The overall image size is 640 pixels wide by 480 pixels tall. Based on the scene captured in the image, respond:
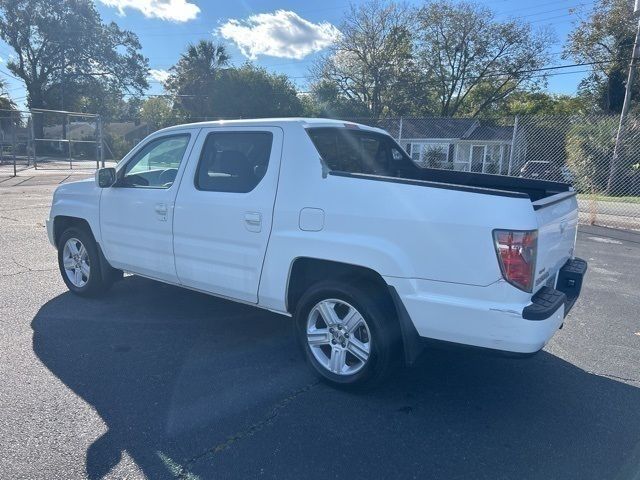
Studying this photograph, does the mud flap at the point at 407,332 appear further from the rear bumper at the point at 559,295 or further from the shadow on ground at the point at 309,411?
the rear bumper at the point at 559,295

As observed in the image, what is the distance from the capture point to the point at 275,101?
153ft

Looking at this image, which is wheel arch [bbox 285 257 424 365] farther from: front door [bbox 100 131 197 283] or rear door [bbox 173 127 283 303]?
front door [bbox 100 131 197 283]

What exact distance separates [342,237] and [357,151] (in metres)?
1.43

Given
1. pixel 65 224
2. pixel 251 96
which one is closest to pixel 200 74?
pixel 251 96

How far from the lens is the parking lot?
2.83 m

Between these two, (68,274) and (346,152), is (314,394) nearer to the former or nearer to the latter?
(346,152)

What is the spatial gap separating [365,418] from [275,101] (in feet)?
151

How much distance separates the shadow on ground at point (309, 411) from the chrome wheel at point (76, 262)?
84 cm

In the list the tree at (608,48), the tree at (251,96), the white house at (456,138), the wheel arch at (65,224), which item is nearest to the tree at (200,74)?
the tree at (251,96)

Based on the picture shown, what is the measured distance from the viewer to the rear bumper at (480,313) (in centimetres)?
296

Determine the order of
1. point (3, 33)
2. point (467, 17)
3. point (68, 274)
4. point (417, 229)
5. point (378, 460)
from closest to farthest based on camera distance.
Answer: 1. point (378, 460)
2. point (417, 229)
3. point (68, 274)
4. point (467, 17)
5. point (3, 33)

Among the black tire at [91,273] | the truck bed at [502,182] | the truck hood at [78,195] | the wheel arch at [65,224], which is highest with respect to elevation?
the truck bed at [502,182]

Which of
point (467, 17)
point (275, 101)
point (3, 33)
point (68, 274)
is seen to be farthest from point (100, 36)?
point (68, 274)

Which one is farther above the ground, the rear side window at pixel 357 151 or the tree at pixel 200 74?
the tree at pixel 200 74
